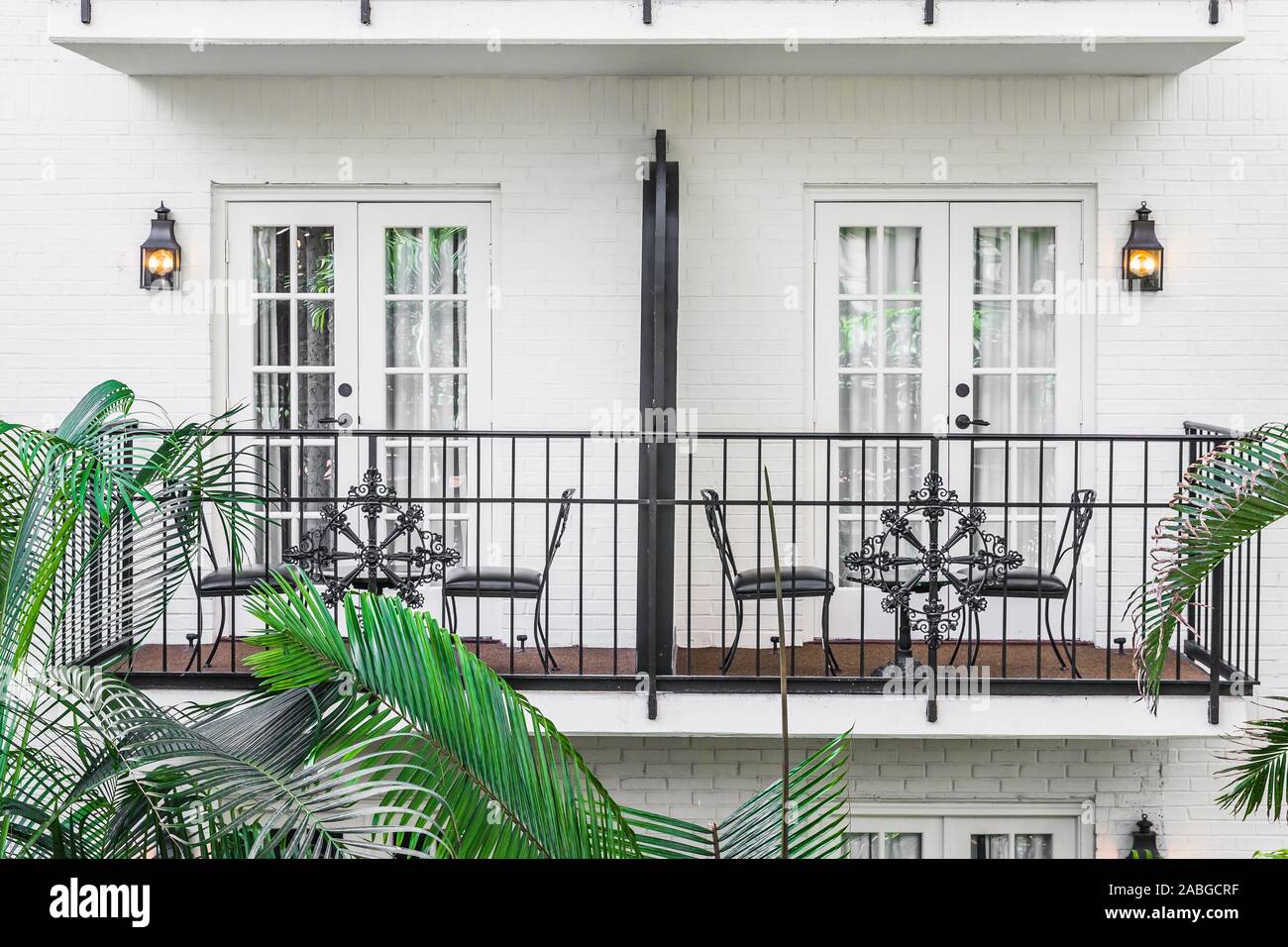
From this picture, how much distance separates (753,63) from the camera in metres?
5.47

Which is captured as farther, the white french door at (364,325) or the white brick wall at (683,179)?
the white french door at (364,325)

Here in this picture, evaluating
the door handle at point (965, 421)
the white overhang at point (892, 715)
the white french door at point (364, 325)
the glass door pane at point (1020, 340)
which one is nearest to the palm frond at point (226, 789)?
the white overhang at point (892, 715)

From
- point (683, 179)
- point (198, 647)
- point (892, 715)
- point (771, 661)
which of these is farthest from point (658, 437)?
point (198, 647)

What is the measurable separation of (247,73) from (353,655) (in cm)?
438

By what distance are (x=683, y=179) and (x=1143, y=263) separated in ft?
7.66

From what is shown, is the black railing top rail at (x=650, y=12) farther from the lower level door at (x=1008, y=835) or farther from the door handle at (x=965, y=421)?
the lower level door at (x=1008, y=835)

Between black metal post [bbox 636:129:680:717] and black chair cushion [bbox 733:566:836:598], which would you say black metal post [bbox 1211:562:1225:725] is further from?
black metal post [bbox 636:129:680:717]

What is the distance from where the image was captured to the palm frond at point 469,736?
213cm

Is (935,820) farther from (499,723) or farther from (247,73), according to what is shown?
(247,73)

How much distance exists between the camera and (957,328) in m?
6.00

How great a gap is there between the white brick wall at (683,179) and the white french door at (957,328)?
0.57 feet

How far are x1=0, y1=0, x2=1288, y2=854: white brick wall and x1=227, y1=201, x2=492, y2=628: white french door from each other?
169 millimetres

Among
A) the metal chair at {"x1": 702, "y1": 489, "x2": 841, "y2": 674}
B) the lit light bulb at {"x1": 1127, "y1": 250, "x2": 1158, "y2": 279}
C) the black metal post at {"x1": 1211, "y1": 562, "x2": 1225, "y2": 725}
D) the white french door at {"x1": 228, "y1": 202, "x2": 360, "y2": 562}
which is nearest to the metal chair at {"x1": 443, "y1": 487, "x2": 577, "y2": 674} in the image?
the metal chair at {"x1": 702, "y1": 489, "x2": 841, "y2": 674}
